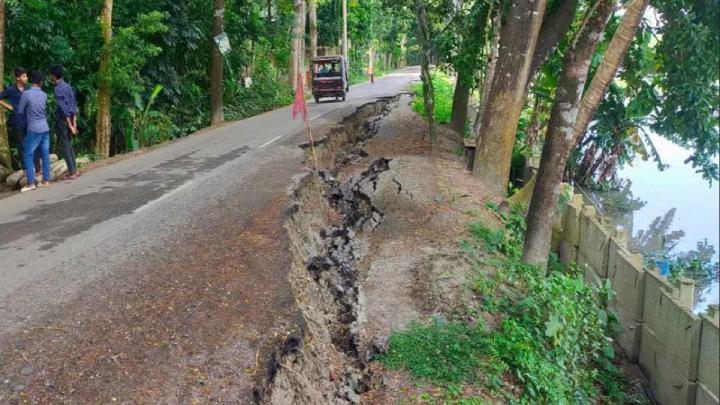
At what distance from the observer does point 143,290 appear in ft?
18.0

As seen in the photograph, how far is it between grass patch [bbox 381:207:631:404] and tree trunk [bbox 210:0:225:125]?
14.1 meters

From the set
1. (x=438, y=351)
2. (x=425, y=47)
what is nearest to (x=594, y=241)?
(x=438, y=351)

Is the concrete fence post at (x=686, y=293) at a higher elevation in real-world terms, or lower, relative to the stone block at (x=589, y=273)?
higher

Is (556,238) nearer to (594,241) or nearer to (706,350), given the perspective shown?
(594,241)

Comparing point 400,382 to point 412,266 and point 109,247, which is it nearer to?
point 412,266

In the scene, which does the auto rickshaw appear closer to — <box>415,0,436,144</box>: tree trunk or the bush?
the bush

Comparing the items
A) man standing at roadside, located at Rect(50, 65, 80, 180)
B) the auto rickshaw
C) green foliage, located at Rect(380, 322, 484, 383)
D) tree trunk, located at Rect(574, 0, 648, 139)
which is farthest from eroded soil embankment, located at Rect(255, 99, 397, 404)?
the auto rickshaw

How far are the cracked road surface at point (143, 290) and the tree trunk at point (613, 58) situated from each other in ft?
13.0

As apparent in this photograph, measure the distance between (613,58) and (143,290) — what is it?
5.61m

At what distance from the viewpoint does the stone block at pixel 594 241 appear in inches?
319

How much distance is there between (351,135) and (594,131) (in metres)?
6.21

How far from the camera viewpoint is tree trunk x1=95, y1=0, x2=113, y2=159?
13641 millimetres

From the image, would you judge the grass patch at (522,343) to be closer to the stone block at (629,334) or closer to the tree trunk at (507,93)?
the stone block at (629,334)

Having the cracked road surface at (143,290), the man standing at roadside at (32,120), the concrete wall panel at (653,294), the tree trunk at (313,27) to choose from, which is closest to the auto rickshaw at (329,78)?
the tree trunk at (313,27)
